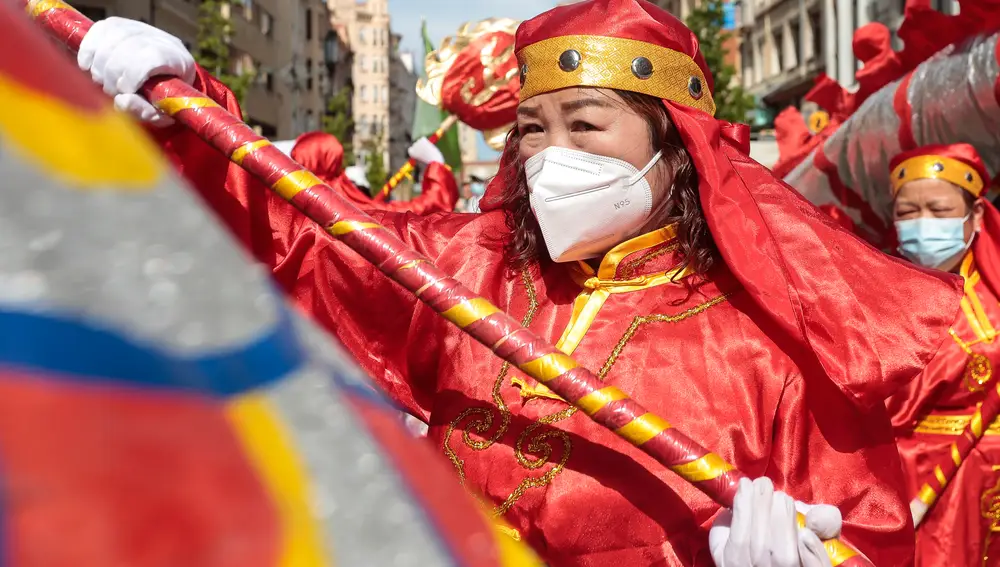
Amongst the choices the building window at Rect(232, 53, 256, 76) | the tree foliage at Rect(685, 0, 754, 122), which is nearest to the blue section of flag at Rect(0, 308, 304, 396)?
the tree foliage at Rect(685, 0, 754, 122)

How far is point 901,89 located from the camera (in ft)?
15.4

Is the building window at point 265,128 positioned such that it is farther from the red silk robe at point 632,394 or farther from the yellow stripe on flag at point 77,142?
the yellow stripe on flag at point 77,142

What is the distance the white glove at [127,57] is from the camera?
6.67 ft

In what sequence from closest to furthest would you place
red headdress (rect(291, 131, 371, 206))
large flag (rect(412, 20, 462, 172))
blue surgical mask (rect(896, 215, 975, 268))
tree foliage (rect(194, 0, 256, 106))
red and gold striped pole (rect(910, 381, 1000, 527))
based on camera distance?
red and gold striped pole (rect(910, 381, 1000, 527)), blue surgical mask (rect(896, 215, 975, 268)), red headdress (rect(291, 131, 371, 206)), large flag (rect(412, 20, 462, 172)), tree foliage (rect(194, 0, 256, 106))

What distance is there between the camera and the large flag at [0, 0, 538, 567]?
18.1 inches

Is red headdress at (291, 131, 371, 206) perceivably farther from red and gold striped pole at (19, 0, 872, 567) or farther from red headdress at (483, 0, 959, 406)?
red and gold striped pole at (19, 0, 872, 567)

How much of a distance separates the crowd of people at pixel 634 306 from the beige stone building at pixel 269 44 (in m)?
15.6

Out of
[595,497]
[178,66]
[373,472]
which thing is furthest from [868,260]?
[373,472]

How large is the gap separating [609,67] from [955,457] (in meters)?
2.30

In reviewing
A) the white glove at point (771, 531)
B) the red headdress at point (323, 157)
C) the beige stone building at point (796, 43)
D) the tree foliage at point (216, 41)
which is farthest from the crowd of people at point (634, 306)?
the beige stone building at point (796, 43)

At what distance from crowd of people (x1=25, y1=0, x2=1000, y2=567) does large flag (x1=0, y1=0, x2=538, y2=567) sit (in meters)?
1.34

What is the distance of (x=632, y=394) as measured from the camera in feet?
6.88

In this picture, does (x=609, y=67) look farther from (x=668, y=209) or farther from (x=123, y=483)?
(x=123, y=483)

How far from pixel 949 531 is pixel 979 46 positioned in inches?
72.1
